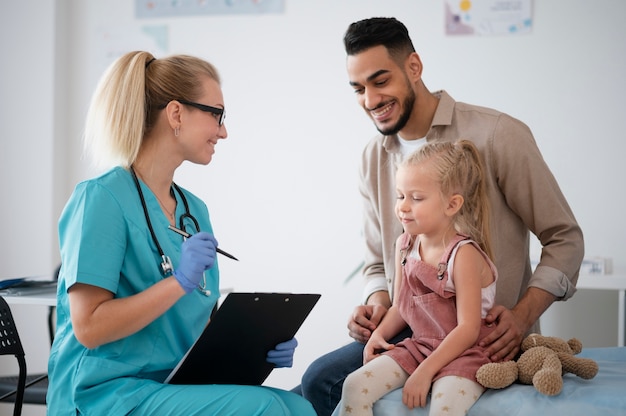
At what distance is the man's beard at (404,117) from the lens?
80.6 inches

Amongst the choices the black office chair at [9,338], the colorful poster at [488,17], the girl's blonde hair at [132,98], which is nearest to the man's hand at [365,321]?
the girl's blonde hair at [132,98]

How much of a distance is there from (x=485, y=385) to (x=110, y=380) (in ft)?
2.52

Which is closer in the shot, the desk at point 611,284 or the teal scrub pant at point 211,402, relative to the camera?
Answer: the teal scrub pant at point 211,402

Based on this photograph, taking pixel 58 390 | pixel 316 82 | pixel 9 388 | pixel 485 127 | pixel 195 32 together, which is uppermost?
pixel 195 32

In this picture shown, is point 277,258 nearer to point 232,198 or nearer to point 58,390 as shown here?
point 232,198

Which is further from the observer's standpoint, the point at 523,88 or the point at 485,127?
the point at 523,88

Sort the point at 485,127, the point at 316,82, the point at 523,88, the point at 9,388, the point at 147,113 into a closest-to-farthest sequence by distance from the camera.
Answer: the point at 147,113 < the point at 485,127 < the point at 9,388 < the point at 523,88 < the point at 316,82

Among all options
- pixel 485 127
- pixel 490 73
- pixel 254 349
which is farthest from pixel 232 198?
pixel 254 349

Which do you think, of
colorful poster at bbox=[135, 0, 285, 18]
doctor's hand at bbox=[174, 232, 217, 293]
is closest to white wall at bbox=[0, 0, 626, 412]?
colorful poster at bbox=[135, 0, 285, 18]

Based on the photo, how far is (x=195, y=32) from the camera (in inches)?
154

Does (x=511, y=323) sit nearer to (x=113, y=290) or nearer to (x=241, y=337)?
(x=241, y=337)

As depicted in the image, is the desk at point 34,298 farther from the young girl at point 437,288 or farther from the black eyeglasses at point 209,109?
the young girl at point 437,288

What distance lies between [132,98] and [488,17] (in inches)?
90.5

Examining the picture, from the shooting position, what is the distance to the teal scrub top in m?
1.48
